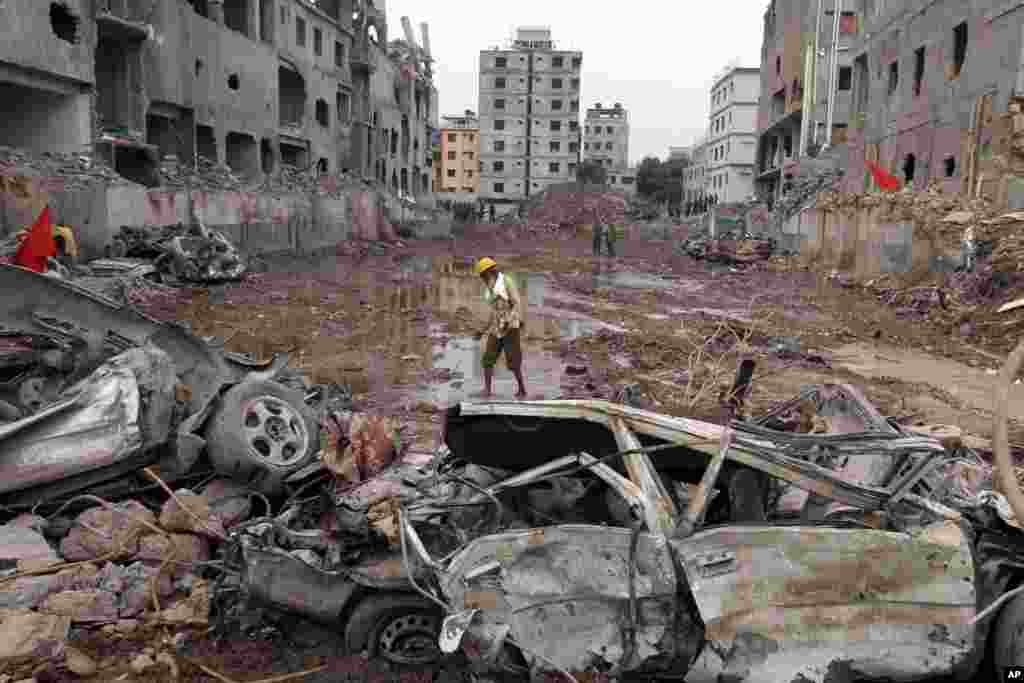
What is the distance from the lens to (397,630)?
4.06 m

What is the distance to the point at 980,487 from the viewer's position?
4672mm

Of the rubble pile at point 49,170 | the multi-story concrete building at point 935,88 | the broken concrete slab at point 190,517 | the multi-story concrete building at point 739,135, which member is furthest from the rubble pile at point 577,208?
the broken concrete slab at point 190,517

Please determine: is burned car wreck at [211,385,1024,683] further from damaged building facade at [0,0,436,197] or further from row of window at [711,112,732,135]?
row of window at [711,112,732,135]

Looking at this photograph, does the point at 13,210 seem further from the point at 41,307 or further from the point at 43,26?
the point at 41,307

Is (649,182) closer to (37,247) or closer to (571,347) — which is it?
(571,347)

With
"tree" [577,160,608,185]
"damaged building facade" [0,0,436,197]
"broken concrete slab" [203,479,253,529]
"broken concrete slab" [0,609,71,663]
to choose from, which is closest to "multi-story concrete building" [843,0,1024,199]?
"broken concrete slab" [203,479,253,529]

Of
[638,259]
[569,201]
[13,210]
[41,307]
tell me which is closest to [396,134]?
[569,201]

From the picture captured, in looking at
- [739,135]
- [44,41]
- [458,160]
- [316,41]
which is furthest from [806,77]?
[458,160]

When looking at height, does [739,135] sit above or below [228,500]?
above

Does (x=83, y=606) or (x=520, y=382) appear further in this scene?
(x=520, y=382)

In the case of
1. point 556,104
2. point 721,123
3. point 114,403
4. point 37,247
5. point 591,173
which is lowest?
point 114,403

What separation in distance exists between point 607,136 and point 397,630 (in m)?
116

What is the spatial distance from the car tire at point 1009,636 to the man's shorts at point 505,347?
6288 mm

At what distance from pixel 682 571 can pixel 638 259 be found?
30567 mm
